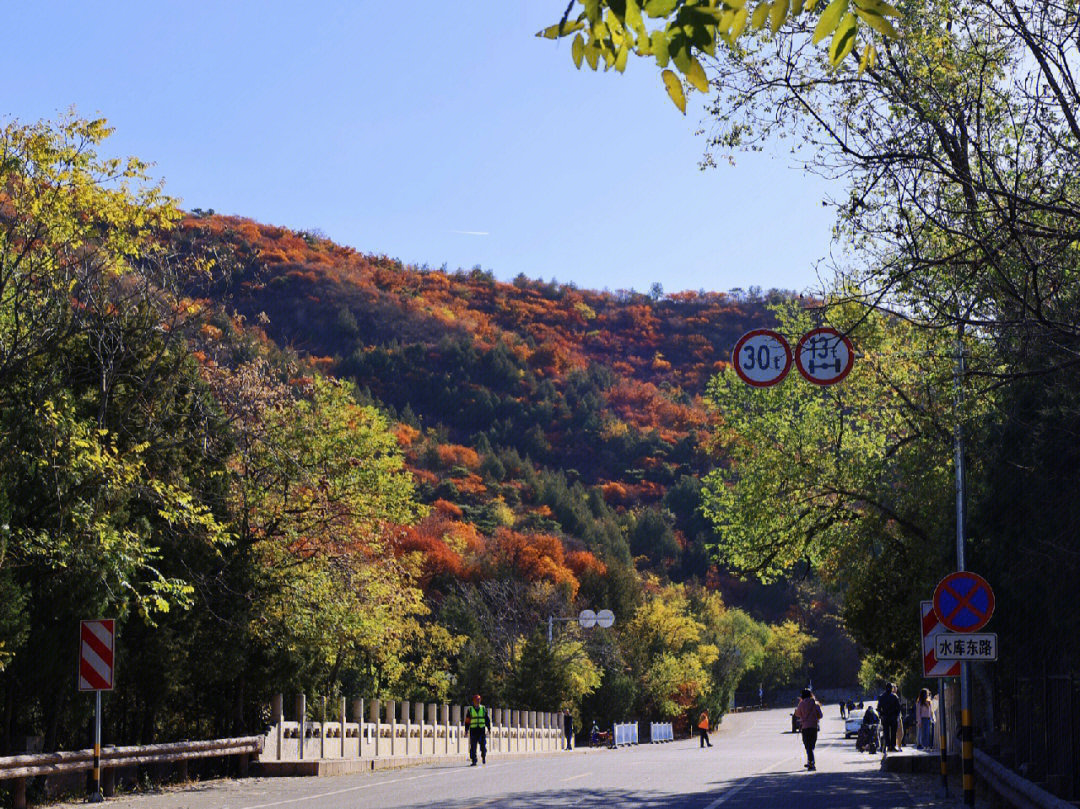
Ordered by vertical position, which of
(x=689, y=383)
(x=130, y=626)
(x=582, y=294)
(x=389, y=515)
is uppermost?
(x=582, y=294)

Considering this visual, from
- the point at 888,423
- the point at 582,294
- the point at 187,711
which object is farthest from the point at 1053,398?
the point at 582,294

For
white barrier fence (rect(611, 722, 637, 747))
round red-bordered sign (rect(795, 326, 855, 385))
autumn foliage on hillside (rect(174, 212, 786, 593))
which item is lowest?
white barrier fence (rect(611, 722, 637, 747))

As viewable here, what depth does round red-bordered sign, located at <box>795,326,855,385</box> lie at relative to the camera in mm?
Result: 19750

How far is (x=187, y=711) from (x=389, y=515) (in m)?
7.93

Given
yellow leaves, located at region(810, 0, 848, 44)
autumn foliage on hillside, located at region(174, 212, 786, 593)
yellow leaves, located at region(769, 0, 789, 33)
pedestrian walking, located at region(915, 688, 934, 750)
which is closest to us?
yellow leaves, located at region(810, 0, 848, 44)

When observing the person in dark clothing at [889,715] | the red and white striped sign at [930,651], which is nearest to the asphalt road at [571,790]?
the red and white striped sign at [930,651]

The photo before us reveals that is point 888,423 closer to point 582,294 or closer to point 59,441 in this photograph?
point 59,441

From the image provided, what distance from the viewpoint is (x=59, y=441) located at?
19281 mm

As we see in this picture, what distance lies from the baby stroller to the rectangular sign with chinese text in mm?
29246

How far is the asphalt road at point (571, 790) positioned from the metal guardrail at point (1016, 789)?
1.40 metres

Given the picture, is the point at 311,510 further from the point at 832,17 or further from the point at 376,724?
the point at 832,17

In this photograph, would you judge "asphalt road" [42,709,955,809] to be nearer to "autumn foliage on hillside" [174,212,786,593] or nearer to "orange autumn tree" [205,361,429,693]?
"orange autumn tree" [205,361,429,693]

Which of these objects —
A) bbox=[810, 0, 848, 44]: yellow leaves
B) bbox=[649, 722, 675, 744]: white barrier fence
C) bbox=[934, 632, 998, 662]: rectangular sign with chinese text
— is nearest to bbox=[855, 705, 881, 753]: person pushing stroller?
bbox=[934, 632, 998, 662]: rectangular sign with chinese text

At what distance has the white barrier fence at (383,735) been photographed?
1118 inches
